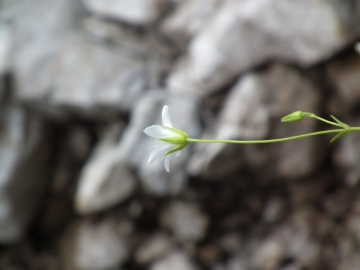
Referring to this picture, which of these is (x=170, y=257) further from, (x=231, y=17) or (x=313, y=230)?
(x=231, y=17)

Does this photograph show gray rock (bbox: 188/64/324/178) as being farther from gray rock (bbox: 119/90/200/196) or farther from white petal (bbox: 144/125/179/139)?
white petal (bbox: 144/125/179/139)

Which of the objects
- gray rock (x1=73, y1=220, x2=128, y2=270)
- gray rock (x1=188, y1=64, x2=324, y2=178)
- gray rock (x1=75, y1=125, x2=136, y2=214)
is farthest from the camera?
gray rock (x1=73, y1=220, x2=128, y2=270)

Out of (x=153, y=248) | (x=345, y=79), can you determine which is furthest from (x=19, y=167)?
(x=345, y=79)

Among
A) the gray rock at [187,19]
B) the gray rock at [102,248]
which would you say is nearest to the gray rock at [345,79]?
the gray rock at [187,19]

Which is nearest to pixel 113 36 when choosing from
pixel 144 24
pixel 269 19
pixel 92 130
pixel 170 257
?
pixel 144 24

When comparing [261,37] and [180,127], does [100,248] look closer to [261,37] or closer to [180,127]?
[180,127]

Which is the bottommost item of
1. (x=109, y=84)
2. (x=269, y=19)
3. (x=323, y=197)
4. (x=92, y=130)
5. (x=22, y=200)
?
(x=323, y=197)

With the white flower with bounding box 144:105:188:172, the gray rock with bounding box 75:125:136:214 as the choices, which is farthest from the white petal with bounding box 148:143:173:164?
the gray rock with bounding box 75:125:136:214

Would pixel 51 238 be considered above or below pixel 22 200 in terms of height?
below
